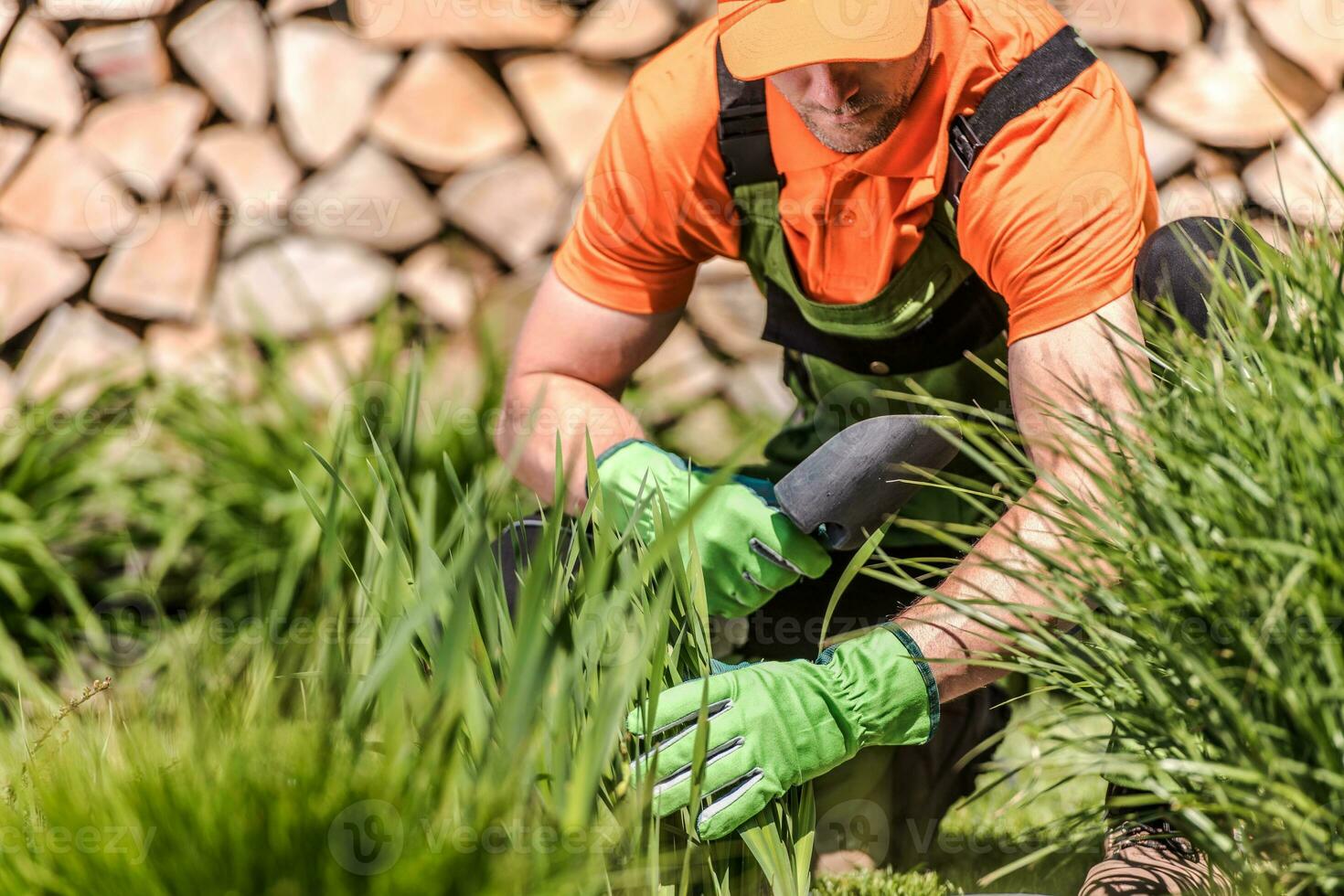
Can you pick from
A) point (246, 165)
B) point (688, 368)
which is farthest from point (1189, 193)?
point (246, 165)

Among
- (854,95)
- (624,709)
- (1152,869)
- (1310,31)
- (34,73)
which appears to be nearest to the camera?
(624,709)

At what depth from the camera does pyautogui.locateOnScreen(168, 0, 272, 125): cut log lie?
2.22 meters

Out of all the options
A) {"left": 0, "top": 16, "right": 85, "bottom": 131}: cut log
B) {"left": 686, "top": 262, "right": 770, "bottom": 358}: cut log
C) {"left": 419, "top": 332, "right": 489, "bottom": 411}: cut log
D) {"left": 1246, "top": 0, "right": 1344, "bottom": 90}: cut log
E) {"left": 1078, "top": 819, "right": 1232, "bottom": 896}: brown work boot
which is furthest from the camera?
{"left": 686, "top": 262, "right": 770, "bottom": 358}: cut log

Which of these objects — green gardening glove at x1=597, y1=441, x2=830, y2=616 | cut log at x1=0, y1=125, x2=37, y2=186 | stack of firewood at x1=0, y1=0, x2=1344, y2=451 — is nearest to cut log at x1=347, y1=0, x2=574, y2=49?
stack of firewood at x1=0, y1=0, x2=1344, y2=451

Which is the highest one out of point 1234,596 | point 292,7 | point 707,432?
point 292,7

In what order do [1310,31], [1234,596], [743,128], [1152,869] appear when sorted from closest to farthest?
[1234,596] < [1152,869] < [743,128] < [1310,31]

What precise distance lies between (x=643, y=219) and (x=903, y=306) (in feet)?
1.14

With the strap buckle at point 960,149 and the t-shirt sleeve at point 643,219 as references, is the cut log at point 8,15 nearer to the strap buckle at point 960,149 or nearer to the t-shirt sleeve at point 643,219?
the t-shirt sleeve at point 643,219

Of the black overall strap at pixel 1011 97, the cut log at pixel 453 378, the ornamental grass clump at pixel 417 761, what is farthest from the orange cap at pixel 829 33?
the cut log at pixel 453 378

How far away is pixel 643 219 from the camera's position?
140 centimetres

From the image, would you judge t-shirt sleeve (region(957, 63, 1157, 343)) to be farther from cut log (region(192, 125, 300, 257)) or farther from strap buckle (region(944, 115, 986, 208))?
cut log (region(192, 125, 300, 257))

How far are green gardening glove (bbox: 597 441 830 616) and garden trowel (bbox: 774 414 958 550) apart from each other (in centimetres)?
5

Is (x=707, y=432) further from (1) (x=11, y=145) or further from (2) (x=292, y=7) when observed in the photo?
(1) (x=11, y=145)

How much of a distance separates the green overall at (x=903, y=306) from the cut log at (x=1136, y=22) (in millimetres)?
1074
